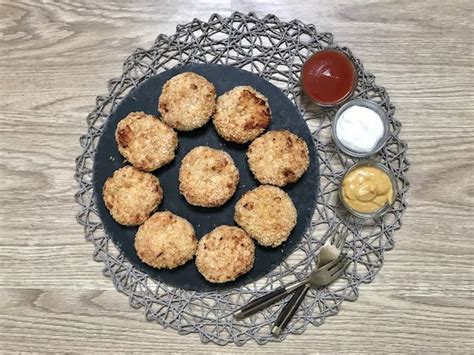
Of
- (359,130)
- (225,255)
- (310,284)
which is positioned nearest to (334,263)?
(310,284)

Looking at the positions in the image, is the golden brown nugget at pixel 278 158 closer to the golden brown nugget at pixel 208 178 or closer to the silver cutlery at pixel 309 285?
the golden brown nugget at pixel 208 178

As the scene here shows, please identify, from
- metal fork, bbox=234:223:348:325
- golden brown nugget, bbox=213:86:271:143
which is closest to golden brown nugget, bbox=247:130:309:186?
golden brown nugget, bbox=213:86:271:143

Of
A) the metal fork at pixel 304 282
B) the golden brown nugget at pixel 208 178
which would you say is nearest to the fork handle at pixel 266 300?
the metal fork at pixel 304 282

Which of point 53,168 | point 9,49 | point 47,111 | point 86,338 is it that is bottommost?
point 86,338

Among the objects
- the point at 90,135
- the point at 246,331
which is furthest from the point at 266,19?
the point at 246,331

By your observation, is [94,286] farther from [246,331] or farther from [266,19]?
[266,19]
